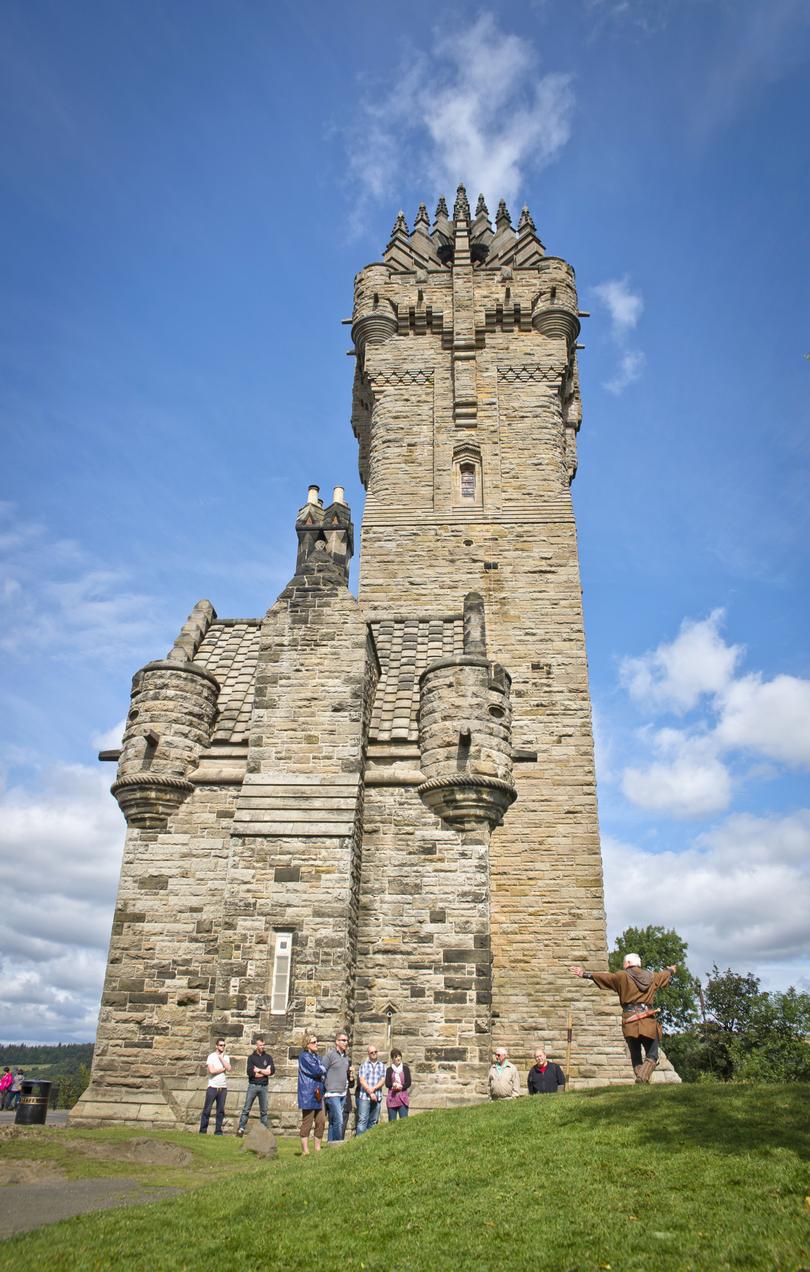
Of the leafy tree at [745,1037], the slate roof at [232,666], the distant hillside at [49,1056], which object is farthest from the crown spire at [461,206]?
the distant hillside at [49,1056]

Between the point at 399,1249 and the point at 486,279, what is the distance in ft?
86.0

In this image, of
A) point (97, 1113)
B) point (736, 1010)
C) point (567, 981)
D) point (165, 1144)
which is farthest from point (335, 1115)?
point (736, 1010)

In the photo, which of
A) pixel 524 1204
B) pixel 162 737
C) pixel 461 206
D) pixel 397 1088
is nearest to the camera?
pixel 524 1204

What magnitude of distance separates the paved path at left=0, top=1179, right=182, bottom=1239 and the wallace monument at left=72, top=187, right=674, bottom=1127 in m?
3.53

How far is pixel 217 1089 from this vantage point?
10867 millimetres

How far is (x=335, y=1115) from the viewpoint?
33.0ft

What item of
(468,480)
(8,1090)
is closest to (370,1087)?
(8,1090)

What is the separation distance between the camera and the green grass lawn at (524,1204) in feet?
17.5

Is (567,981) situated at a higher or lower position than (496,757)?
lower

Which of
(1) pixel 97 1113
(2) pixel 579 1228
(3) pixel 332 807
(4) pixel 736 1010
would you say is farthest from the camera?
(4) pixel 736 1010

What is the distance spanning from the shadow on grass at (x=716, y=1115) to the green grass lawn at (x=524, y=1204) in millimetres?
22

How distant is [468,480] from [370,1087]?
17.3 metres

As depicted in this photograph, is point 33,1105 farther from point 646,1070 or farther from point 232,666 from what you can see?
point 646,1070

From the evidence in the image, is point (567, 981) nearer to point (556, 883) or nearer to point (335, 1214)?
point (556, 883)
